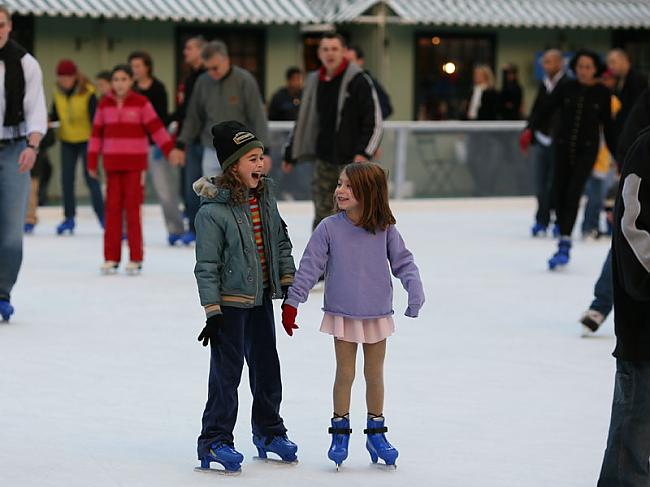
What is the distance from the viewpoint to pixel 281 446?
19.3 ft

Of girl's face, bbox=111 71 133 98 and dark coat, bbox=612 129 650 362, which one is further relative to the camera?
girl's face, bbox=111 71 133 98

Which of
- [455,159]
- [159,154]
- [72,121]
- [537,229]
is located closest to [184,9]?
[455,159]

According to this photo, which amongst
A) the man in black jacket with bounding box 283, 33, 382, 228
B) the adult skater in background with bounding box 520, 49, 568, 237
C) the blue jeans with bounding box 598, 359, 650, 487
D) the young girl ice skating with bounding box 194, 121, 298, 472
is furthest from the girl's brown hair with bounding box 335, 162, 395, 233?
the adult skater in background with bounding box 520, 49, 568, 237

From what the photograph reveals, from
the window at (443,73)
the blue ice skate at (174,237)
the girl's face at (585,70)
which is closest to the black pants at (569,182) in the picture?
the girl's face at (585,70)

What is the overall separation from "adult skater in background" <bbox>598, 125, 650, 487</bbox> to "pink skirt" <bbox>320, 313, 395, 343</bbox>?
1158 millimetres

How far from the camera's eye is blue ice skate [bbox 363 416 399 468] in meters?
5.82

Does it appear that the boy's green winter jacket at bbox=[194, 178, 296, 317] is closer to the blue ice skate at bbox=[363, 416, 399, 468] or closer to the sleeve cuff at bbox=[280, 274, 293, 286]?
the sleeve cuff at bbox=[280, 274, 293, 286]

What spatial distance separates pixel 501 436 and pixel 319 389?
1.21 meters

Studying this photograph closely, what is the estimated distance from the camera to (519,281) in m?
12.1

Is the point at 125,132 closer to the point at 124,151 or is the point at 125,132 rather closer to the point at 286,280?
the point at 124,151

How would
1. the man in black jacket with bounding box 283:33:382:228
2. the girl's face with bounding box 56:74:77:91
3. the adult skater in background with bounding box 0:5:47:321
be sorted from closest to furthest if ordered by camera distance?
the adult skater in background with bounding box 0:5:47:321 → the man in black jacket with bounding box 283:33:382:228 → the girl's face with bounding box 56:74:77:91

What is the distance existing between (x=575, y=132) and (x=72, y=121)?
18.6 feet

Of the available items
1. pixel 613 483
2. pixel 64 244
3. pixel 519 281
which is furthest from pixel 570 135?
pixel 613 483

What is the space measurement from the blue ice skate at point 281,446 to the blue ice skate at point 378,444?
0.28 meters
